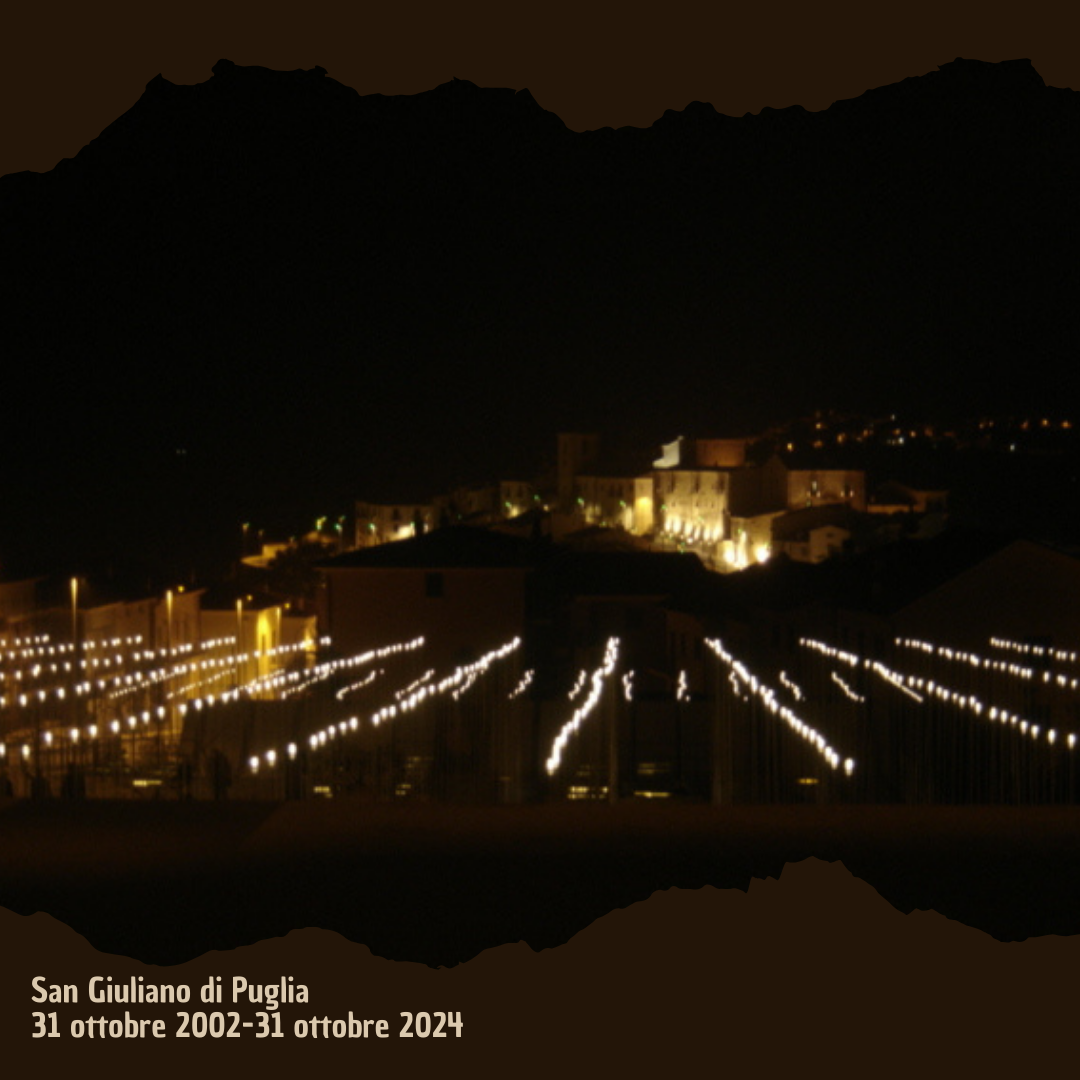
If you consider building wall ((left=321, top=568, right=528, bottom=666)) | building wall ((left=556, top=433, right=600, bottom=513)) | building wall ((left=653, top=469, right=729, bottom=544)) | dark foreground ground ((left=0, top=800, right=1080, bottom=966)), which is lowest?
dark foreground ground ((left=0, top=800, right=1080, bottom=966))

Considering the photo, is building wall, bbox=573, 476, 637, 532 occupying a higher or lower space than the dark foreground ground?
higher

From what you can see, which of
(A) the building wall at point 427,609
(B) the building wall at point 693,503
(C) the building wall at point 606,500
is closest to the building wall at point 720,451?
(B) the building wall at point 693,503

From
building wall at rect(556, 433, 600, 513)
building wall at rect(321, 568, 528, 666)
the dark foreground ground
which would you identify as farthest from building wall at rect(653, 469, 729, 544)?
the dark foreground ground

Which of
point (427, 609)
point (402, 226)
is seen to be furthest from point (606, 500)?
point (402, 226)

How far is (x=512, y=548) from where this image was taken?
14633 millimetres

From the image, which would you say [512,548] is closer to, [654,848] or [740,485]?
[654,848]

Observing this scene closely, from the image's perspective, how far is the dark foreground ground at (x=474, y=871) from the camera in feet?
11.2

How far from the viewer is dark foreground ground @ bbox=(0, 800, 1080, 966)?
3414mm


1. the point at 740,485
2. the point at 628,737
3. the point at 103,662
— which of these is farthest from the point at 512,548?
the point at 740,485

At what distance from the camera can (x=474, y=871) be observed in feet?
11.6

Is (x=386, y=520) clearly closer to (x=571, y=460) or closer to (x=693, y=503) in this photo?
(x=693, y=503)

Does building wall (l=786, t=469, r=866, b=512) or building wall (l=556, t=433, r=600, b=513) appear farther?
building wall (l=556, t=433, r=600, b=513)

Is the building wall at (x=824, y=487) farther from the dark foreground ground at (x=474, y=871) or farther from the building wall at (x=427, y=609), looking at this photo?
the dark foreground ground at (x=474, y=871)

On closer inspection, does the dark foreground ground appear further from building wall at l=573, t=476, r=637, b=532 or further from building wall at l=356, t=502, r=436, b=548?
building wall at l=573, t=476, r=637, b=532
